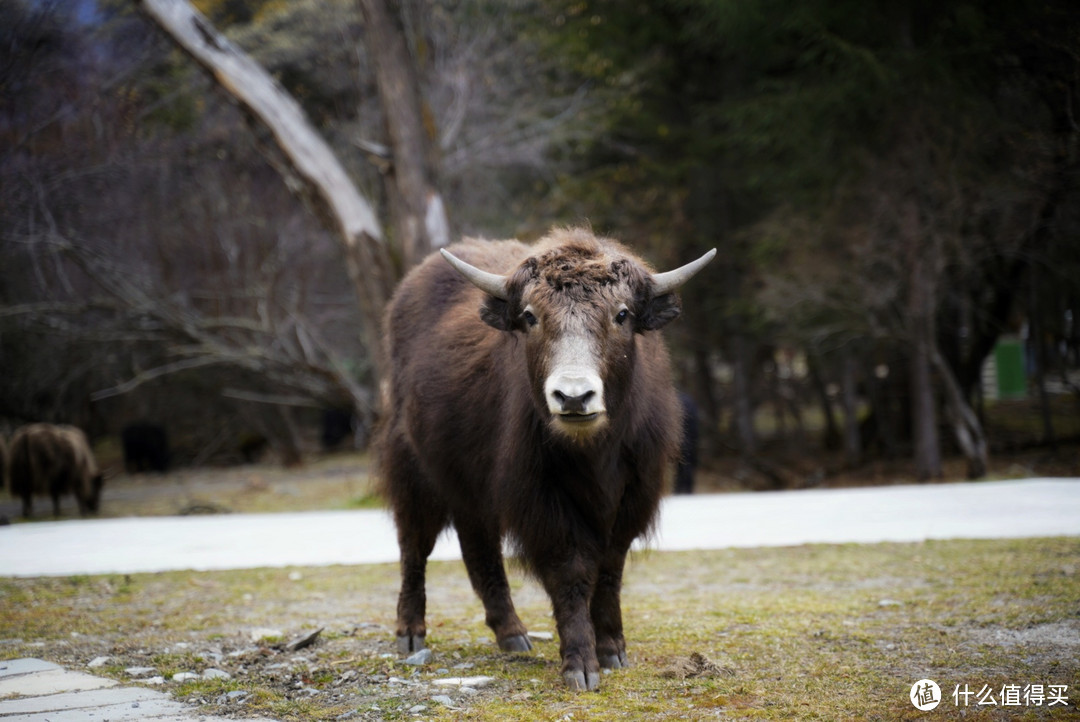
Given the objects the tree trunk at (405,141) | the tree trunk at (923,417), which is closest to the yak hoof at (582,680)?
the tree trunk at (405,141)

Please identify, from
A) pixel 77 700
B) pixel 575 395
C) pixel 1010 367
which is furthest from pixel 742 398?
pixel 77 700

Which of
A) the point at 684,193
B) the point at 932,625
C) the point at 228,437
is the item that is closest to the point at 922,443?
the point at 684,193

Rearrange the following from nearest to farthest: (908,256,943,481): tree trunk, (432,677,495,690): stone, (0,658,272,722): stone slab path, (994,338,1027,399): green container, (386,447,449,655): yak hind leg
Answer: (0,658,272,722): stone slab path
(432,677,495,690): stone
(386,447,449,655): yak hind leg
(908,256,943,481): tree trunk
(994,338,1027,399): green container

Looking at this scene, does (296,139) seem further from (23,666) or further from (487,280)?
(23,666)

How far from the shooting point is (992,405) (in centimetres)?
2222

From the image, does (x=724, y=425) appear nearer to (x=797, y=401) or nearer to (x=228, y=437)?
(x=797, y=401)

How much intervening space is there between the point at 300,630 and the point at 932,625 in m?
3.46

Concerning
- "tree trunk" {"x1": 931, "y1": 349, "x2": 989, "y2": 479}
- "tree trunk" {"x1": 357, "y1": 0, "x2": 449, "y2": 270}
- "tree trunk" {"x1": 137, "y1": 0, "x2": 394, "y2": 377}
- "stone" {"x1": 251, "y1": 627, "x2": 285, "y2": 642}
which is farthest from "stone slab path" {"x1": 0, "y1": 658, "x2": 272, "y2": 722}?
"tree trunk" {"x1": 931, "y1": 349, "x2": 989, "y2": 479}

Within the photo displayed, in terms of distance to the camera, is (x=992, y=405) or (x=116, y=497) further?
(x=992, y=405)

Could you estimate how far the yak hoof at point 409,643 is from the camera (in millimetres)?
5195

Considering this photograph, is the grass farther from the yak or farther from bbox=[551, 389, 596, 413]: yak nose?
bbox=[551, 389, 596, 413]: yak nose

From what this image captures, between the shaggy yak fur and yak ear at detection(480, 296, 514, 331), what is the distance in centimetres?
1099

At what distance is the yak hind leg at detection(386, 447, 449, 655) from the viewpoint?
5.37m

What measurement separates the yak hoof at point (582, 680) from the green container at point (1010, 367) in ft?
74.0
